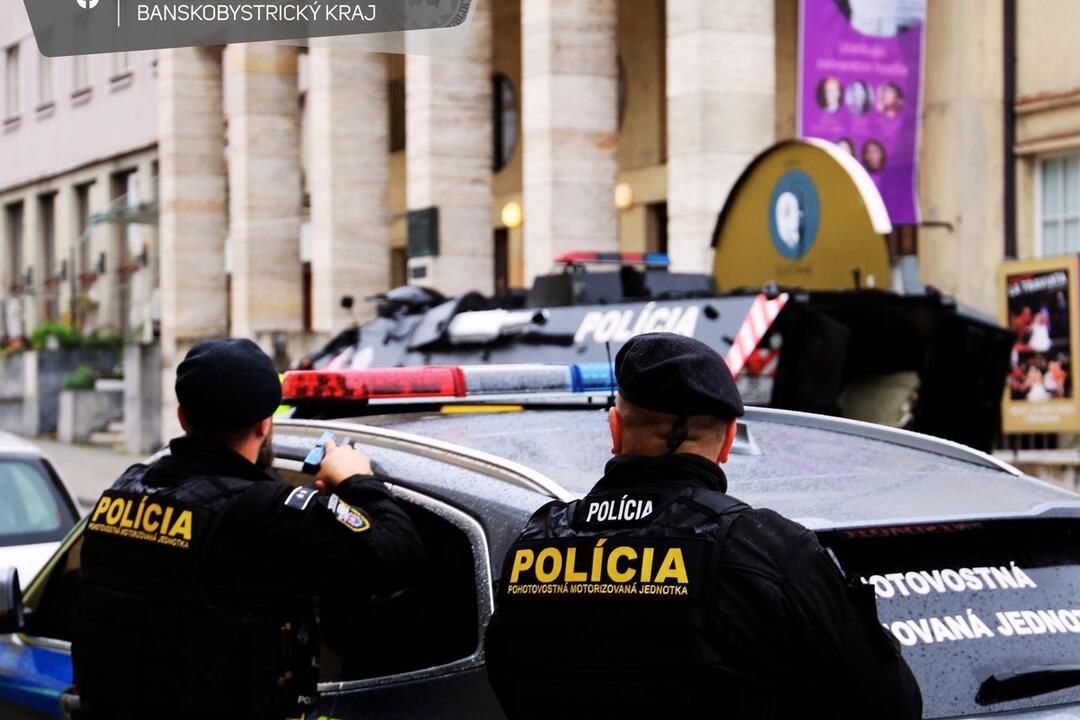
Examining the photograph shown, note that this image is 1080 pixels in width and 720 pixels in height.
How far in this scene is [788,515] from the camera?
3088 mm

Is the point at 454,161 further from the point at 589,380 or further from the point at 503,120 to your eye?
the point at 589,380

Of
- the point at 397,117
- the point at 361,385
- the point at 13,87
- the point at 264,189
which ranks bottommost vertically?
the point at 361,385

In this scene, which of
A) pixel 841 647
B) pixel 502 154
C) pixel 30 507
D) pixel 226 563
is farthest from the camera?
pixel 502 154

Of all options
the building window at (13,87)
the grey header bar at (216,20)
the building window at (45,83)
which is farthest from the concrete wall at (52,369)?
the grey header bar at (216,20)

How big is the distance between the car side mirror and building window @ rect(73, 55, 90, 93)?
3518 cm

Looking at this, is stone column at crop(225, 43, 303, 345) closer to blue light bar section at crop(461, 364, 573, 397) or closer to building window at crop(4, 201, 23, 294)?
blue light bar section at crop(461, 364, 573, 397)

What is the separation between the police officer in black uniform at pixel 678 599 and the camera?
2.57 meters

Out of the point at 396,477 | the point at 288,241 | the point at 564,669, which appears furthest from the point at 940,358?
the point at 288,241

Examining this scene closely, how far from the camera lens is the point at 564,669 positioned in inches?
109

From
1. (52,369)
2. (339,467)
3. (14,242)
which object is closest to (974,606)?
(339,467)

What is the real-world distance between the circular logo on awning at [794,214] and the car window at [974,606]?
9345 mm

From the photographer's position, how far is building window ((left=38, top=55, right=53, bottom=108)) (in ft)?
134

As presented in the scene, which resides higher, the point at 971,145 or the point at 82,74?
the point at 82,74

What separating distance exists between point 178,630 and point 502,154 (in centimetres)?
2351
